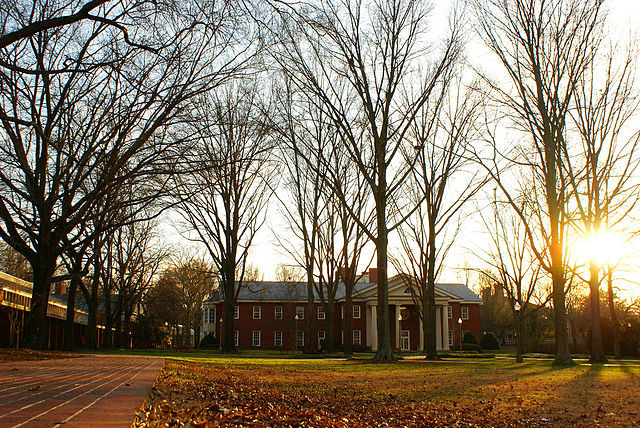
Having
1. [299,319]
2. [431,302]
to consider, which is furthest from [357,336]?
[431,302]

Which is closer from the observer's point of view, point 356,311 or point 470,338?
point 470,338

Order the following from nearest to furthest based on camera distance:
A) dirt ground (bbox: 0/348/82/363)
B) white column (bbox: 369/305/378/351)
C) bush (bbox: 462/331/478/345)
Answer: dirt ground (bbox: 0/348/82/363) < bush (bbox: 462/331/478/345) < white column (bbox: 369/305/378/351)

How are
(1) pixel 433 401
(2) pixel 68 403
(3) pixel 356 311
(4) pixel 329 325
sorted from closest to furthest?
1. (2) pixel 68 403
2. (1) pixel 433 401
3. (4) pixel 329 325
4. (3) pixel 356 311

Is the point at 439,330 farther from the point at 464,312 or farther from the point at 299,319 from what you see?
the point at 299,319

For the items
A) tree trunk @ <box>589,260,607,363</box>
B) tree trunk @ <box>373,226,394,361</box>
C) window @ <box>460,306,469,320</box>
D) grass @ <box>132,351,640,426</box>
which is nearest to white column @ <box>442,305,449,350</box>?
window @ <box>460,306,469,320</box>

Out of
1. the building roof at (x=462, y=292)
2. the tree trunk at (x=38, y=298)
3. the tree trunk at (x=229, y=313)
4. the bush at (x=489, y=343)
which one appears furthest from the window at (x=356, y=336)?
the tree trunk at (x=38, y=298)

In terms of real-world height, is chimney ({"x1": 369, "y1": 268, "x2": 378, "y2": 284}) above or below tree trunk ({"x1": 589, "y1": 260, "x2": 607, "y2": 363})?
above

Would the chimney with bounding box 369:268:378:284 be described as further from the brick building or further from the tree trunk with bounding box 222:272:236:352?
the tree trunk with bounding box 222:272:236:352

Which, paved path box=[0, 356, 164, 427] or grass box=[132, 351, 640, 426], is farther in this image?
grass box=[132, 351, 640, 426]

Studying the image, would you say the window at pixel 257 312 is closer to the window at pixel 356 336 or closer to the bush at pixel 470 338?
the window at pixel 356 336

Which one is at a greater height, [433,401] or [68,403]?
[68,403]

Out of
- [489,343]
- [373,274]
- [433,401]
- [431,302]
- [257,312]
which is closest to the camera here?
[433,401]

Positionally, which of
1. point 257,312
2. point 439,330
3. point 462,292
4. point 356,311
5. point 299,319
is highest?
point 462,292

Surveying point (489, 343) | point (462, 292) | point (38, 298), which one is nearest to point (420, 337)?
point (489, 343)
